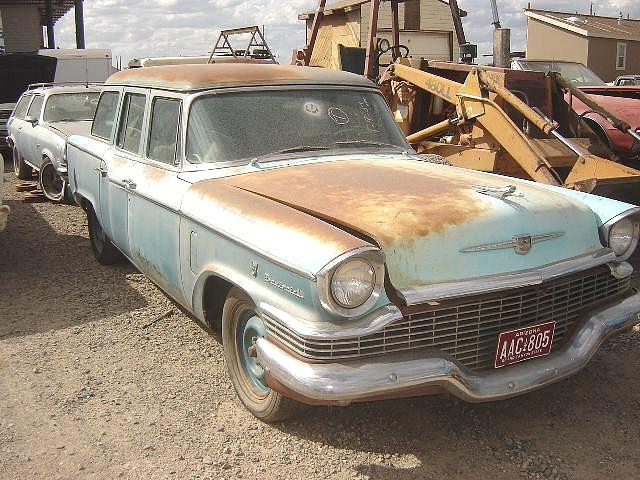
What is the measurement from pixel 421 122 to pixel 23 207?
4.99 meters

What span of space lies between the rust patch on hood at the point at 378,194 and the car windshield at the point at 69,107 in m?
6.36

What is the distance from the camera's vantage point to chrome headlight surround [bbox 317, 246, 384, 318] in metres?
2.60

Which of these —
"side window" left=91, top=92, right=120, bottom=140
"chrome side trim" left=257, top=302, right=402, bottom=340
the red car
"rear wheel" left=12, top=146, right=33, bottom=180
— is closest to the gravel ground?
"chrome side trim" left=257, top=302, right=402, bottom=340

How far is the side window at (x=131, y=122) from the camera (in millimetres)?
4617

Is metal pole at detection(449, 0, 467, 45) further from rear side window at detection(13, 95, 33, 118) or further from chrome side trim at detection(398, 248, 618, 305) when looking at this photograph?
rear side window at detection(13, 95, 33, 118)

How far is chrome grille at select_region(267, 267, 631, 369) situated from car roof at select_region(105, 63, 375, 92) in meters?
1.80

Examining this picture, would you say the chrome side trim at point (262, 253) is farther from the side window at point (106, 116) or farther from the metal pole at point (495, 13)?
the metal pole at point (495, 13)

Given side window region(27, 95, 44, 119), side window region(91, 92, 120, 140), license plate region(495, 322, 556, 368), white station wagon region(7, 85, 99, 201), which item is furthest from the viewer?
side window region(27, 95, 44, 119)

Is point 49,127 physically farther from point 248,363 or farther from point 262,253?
point 262,253

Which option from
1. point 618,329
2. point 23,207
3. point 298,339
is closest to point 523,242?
point 618,329

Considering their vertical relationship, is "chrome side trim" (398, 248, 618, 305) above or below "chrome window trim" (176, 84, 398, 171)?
below

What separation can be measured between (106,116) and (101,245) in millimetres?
1120

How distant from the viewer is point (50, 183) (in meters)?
8.62

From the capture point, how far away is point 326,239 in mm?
2705
